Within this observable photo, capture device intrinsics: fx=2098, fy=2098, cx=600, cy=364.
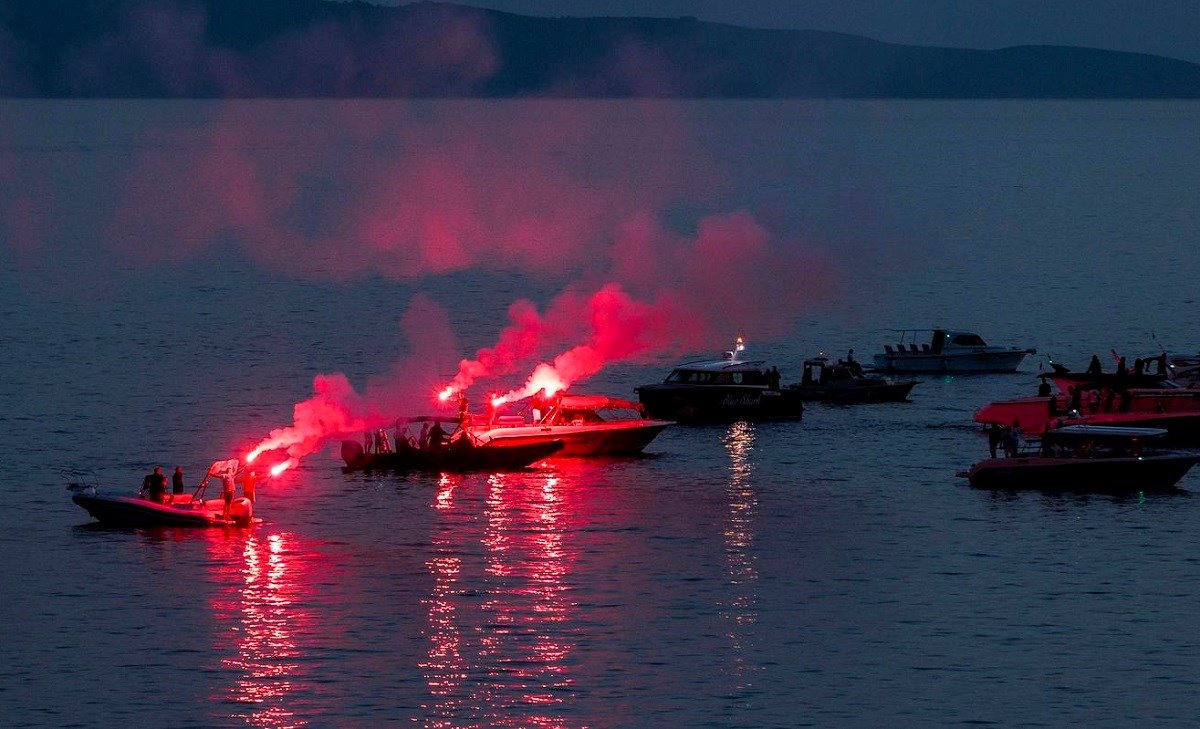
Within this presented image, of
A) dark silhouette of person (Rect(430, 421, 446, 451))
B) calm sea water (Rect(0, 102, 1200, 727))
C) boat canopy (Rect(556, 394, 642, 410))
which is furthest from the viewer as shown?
boat canopy (Rect(556, 394, 642, 410))

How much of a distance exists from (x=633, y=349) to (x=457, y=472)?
112ft

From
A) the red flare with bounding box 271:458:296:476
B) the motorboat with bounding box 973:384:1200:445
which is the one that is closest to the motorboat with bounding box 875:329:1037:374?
the motorboat with bounding box 973:384:1200:445

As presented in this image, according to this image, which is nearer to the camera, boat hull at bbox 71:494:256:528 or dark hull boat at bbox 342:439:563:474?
boat hull at bbox 71:494:256:528

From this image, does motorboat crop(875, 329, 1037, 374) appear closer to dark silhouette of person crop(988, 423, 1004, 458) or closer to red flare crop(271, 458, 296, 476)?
dark silhouette of person crop(988, 423, 1004, 458)

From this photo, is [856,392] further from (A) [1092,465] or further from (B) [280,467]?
(B) [280,467]

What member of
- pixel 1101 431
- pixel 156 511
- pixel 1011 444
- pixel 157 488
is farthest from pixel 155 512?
pixel 1101 431

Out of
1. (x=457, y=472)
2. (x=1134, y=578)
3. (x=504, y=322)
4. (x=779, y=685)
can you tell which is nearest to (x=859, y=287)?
(x=504, y=322)

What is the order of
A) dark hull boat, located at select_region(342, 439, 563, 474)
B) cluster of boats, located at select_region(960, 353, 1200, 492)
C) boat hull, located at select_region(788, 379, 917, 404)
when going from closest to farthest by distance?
cluster of boats, located at select_region(960, 353, 1200, 492) → dark hull boat, located at select_region(342, 439, 563, 474) → boat hull, located at select_region(788, 379, 917, 404)

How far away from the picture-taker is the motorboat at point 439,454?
93438 millimetres

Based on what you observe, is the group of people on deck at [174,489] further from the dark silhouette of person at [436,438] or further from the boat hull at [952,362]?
the boat hull at [952,362]

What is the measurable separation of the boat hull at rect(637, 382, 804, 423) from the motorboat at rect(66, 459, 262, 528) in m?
34.5

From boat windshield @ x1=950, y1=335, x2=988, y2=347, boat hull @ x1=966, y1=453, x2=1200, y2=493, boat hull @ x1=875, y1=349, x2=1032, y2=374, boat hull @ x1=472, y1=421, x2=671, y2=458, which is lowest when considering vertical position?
boat hull @ x1=966, y1=453, x2=1200, y2=493

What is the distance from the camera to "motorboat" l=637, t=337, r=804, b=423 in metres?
111

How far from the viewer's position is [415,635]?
214ft
